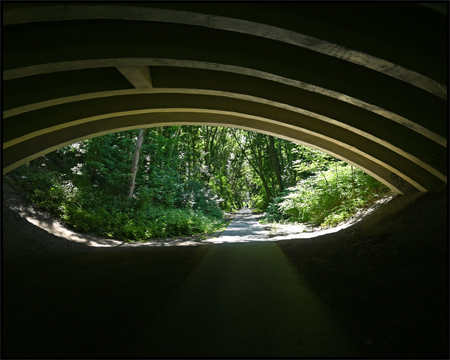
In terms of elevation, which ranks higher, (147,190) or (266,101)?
(147,190)

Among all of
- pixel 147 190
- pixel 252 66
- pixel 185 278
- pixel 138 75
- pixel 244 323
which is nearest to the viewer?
pixel 244 323

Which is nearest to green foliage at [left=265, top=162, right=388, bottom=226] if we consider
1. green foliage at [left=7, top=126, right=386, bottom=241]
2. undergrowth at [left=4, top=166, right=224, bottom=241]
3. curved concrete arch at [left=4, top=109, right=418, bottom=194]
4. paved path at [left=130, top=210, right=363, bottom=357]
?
green foliage at [left=7, top=126, right=386, bottom=241]

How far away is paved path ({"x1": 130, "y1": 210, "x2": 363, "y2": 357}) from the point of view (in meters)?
2.97

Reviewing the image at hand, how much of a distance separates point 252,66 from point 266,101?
193 centimetres

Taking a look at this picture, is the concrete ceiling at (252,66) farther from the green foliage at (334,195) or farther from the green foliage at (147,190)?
the green foliage at (147,190)

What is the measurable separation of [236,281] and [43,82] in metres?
7.53

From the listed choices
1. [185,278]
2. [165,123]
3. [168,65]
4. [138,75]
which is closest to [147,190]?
[165,123]

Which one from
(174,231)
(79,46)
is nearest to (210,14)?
(79,46)

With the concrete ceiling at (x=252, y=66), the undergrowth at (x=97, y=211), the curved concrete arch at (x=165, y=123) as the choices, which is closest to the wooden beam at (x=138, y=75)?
the concrete ceiling at (x=252, y=66)

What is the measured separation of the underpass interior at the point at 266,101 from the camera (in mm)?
3957

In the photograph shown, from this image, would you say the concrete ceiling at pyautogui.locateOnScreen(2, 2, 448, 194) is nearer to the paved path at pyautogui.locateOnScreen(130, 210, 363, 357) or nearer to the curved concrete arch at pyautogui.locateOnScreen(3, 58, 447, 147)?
the curved concrete arch at pyautogui.locateOnScreen(3, 58, 447, 147)

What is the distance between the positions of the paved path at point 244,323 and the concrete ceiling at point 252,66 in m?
4.38

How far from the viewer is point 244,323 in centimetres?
366

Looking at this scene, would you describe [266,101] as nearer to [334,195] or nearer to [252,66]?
[252,66]
